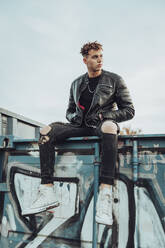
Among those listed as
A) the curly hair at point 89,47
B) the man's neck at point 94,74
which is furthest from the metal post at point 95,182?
the curly hair at point 89,47

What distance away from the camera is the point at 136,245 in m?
2.24

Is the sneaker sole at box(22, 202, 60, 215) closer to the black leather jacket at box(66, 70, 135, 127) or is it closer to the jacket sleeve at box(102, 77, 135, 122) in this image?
the black leather jacket at box(66, 70, 135, 127)

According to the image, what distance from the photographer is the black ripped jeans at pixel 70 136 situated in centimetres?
230

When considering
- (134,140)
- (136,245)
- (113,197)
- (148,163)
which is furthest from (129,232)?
(134,140)

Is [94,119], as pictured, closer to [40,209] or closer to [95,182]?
[95,182]

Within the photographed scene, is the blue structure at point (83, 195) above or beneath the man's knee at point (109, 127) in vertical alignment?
beneath

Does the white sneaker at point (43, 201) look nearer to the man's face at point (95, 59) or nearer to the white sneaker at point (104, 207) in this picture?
the white sneaker at point (104, 207)

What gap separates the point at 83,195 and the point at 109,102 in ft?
3.28

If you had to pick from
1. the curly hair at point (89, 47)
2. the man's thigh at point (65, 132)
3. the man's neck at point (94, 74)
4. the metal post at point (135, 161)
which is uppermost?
the curly hair at point (89, 47)

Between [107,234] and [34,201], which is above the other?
[34,201]

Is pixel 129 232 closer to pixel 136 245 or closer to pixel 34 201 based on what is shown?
pixel 136 245

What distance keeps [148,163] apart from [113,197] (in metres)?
0.44

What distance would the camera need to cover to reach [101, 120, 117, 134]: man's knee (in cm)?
236

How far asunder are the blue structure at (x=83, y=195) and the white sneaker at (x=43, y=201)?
0.32 ft
